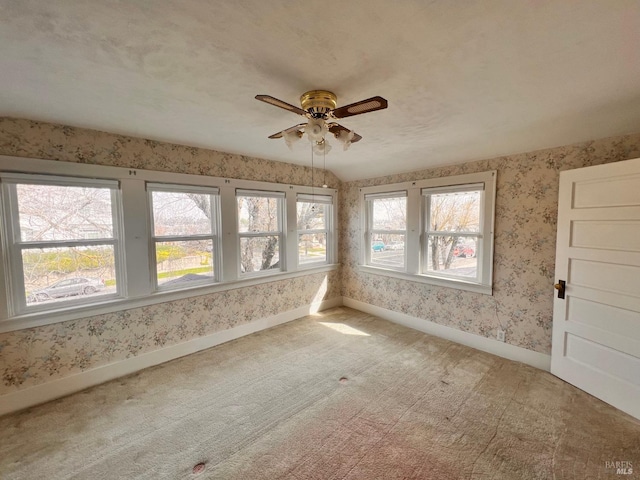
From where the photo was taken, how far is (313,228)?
4.29 m

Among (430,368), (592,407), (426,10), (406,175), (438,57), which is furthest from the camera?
(406,175)

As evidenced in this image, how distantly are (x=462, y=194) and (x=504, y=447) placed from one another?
252 centimetres

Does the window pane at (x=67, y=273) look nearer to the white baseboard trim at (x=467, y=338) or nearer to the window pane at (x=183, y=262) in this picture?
the window pane at (x=183, y=262)

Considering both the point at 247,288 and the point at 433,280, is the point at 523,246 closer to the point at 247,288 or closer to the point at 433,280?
the point at 433,280

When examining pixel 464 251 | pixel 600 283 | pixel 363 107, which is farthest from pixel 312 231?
pixel 600 283

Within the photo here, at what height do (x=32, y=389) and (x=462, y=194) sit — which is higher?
(x=462, y=194)

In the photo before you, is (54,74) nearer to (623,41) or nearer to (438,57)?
(438,57)

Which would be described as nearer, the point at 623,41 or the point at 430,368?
the point at 623,41

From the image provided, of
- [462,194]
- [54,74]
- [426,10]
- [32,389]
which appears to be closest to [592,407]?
[462,194]

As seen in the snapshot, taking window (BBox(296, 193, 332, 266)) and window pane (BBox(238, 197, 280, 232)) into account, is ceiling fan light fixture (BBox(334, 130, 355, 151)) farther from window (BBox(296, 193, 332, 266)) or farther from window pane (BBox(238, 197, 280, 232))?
window (BBox(296, 193, 332, 266))

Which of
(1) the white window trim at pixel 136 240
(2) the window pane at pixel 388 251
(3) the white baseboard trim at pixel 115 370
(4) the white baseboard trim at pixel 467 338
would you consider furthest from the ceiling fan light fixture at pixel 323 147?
(4) the white baseboard trim at pixel 467 338

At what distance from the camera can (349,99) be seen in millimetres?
1841

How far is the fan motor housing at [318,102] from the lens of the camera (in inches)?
65.4

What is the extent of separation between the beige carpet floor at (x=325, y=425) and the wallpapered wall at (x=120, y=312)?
0.29m
